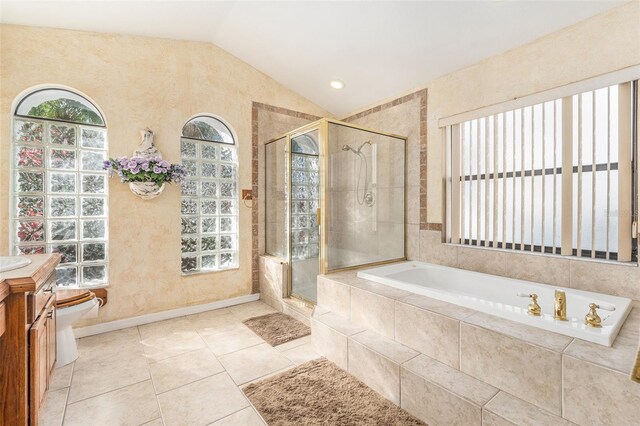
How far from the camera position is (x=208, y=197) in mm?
3238

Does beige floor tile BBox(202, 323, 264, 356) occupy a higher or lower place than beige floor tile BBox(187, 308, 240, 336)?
lower

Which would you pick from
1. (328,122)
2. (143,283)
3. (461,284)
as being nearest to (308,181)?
(328,122)

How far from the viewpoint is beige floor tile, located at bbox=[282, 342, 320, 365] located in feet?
7.05

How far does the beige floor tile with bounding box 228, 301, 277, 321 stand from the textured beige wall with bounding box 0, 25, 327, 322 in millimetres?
194

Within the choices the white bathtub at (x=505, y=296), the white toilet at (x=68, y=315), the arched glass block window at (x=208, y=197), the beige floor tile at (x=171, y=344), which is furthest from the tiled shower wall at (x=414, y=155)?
the white toilet at (x=68, y=315)

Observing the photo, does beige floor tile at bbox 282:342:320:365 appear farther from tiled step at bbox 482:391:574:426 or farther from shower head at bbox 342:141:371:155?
shower head at bbox 342:141:371:155

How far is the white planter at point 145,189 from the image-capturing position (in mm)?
2658

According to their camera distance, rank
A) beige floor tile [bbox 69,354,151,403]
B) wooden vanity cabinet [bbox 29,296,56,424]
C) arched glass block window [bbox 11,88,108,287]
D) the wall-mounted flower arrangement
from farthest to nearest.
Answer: the wall-mounted flower arrangement
arched glass block window [bbox 11,88,108,287]
beige floor tile [bbox 69,354,151,403]
wooden vanity cabinet [bbox 29,296,56,424]

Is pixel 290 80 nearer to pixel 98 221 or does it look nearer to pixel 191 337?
pixel 98 221

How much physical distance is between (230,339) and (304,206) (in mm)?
1374

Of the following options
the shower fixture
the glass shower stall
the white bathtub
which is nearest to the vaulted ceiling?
the glass shower stall

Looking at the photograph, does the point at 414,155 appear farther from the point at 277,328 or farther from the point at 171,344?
the point at 171,344

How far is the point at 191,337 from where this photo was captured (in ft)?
8.31

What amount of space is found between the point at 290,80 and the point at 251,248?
2051mm
